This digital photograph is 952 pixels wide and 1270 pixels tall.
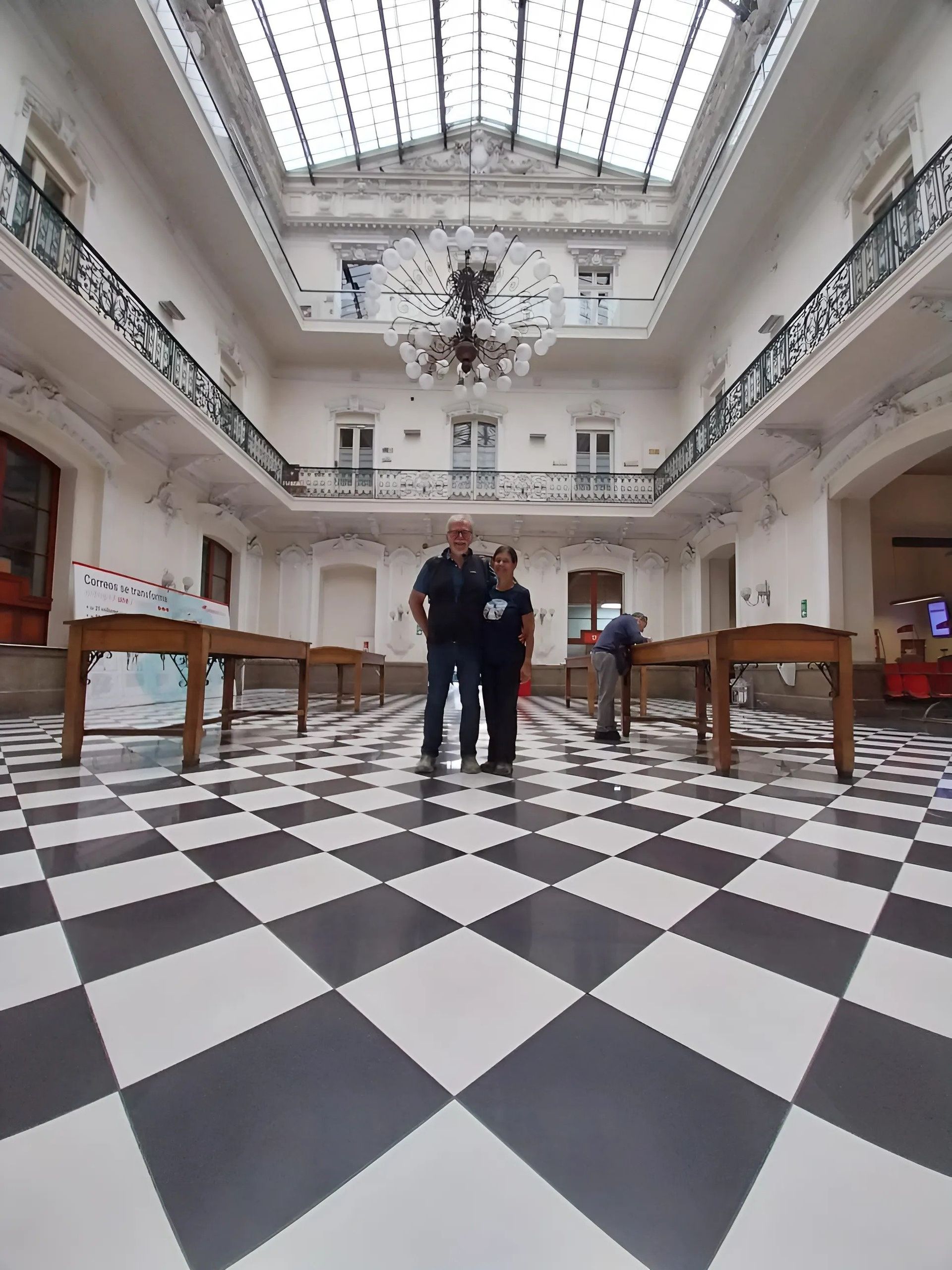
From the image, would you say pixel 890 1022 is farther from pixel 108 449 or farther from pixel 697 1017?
pixel 108 449

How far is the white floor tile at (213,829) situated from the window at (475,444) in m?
12.4

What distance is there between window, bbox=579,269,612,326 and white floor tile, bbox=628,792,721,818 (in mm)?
13505

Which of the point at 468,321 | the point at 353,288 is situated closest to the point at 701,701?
the point at 468,321

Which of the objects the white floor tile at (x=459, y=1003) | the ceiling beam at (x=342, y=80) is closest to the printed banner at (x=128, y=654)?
the white floor tile at (x=459, y=1003)

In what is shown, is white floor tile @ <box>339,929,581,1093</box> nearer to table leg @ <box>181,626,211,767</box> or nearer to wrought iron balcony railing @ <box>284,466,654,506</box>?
table leg @ <box>181,626,211,767</box>

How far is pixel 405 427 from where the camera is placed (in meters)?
13.9

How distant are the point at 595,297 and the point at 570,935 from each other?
15.1m

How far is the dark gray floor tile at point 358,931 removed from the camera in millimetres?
1216

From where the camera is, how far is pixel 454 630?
3.35 meters

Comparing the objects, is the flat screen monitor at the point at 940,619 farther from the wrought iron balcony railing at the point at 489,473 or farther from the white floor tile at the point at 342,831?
the white floor tile at the point at 342,831

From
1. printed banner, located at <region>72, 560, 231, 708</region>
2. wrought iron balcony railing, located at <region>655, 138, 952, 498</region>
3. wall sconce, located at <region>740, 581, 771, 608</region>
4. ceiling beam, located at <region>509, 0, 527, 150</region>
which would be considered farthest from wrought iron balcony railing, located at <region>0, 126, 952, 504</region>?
ceiling beam, located at <region>509, 0, 527, 150</region>

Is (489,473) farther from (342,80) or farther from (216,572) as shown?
(342,80)

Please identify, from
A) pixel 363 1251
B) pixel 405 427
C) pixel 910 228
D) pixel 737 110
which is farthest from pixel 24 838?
pixel 737 110

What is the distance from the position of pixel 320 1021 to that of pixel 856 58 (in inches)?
461
